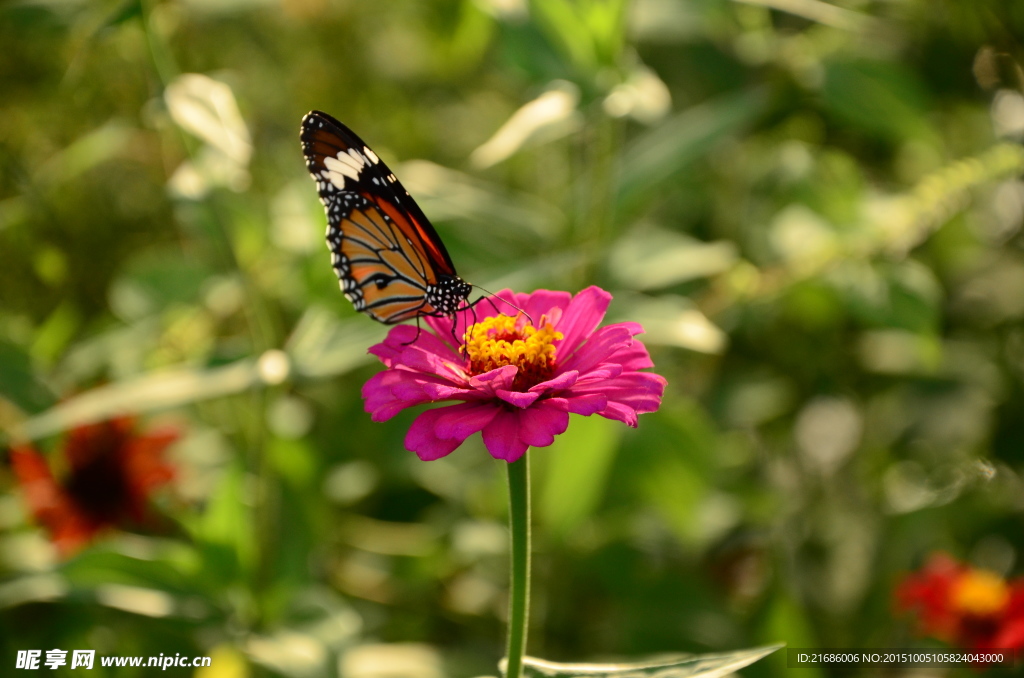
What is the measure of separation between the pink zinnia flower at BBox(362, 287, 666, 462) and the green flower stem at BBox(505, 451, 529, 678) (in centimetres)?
3

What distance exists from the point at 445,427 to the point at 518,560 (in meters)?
0.08

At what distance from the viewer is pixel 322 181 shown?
0.55 m

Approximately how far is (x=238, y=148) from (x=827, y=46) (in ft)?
2.16

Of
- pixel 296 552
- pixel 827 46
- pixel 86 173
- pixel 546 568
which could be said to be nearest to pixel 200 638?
pixel 296 552

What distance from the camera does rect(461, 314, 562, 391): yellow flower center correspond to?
47cm

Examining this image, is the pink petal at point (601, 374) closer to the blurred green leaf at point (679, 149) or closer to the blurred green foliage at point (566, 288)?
the blurred green foliage at point (566, 288)

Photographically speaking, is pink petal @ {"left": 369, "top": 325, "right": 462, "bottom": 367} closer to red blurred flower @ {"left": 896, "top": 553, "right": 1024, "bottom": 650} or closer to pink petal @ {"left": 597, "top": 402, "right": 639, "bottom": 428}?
pink petal @ {"left": 597, "top": 402, "right": 639, "bottom": 428}

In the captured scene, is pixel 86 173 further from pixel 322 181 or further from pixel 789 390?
pixel 789 390

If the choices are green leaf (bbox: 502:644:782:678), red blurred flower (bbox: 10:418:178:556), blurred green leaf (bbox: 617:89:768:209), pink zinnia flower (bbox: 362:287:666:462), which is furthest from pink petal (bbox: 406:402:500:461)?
red blurred flower (bbox: 10:418:178:556)

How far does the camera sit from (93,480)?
0.85 meters

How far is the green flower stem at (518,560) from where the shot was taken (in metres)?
0.40

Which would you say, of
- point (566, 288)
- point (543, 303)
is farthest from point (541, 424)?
point (566, 288)

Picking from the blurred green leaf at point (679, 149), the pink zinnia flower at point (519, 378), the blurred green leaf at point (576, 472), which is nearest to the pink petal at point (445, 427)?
the pink zinnia flower at point (519, 378)

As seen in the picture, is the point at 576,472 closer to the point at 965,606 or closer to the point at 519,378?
the point at 519,378
